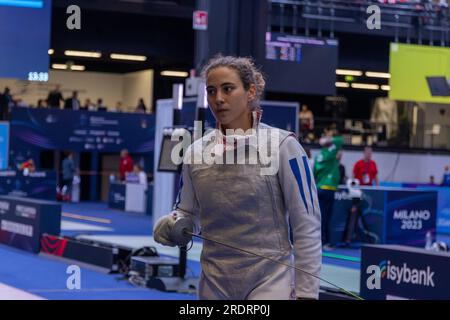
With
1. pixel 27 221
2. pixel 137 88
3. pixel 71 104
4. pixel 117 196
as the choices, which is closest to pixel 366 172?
pixel 27 221

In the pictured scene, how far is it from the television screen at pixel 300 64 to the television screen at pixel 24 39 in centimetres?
998

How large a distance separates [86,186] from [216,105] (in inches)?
1077

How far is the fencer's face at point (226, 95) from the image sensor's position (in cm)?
398

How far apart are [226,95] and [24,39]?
5466mm

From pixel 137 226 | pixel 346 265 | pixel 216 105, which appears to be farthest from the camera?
pixel 137 226

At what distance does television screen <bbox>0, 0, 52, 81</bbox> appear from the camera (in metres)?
8.83

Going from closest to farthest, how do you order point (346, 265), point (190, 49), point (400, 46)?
point (346, 265), point (400, 46), point (190, 49)

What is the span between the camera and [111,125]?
97.3 feet

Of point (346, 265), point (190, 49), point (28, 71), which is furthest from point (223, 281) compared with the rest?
point (190, 49)

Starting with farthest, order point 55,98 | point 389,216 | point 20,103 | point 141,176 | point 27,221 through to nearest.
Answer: point 141,176 → point 55,98 → point 20,103 → point 389,216 → point 27,221

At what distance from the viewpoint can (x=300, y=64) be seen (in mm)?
20500

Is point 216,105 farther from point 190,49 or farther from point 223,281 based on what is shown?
point 190,49

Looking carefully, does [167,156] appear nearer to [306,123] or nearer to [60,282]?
[60,282]

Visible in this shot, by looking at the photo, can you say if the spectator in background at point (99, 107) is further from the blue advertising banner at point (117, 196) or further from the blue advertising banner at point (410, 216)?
the blue advertising banner at point (410, 216)
